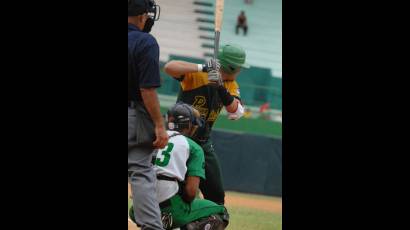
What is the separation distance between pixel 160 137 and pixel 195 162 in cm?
55

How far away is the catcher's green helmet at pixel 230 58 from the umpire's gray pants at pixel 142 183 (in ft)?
3.83

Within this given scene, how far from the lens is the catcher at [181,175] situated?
14.4 feet

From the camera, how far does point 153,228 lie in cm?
396

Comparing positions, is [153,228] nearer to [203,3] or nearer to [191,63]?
[191,63]

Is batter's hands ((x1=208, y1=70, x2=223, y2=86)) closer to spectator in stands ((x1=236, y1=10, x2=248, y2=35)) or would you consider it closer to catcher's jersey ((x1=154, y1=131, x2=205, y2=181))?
catcher's jersey ((x1=154, y1=131, x2=205, y2=181))

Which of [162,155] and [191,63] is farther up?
[191,63]

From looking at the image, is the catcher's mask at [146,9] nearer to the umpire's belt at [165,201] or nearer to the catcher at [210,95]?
the catcher at [210,95]

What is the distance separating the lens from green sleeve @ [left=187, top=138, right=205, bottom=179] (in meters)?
4.46

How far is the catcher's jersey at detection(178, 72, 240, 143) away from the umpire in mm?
872

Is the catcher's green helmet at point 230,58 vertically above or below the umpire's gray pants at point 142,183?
above

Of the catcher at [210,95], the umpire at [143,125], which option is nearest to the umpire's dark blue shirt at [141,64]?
the umpire at [143,125]

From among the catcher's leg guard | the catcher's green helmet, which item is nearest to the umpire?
the catcher's leg guard
